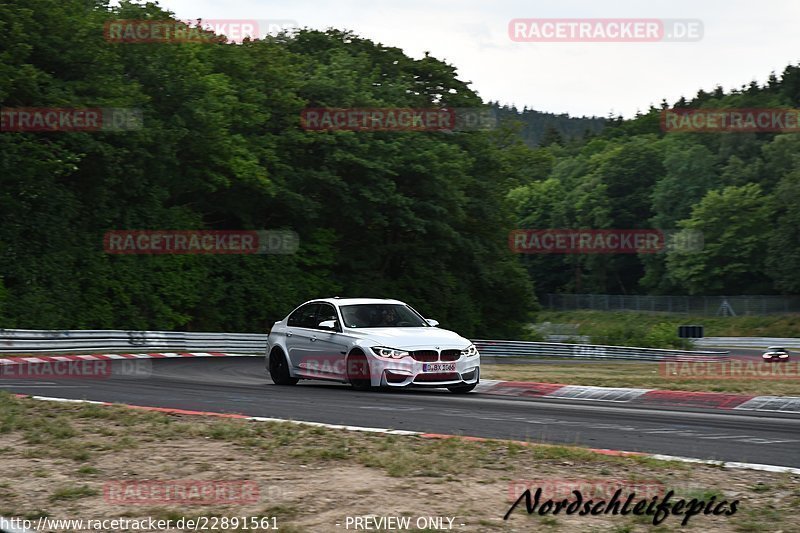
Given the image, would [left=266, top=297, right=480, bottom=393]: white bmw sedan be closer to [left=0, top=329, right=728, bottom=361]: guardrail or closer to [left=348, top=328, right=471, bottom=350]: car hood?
[left=348, top=328, right=471, bottom=350]: car hood

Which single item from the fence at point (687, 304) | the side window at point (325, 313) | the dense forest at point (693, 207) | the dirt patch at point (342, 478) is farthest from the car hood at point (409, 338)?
the fence at point (687, 304)

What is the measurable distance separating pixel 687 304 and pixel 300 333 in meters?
82.1

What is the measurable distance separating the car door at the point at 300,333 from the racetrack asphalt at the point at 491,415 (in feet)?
1.68

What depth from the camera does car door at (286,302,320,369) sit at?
18.1 metres

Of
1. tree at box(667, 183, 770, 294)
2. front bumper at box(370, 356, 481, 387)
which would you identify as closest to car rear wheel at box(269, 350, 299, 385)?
front bumper at box(370, 356, 481, 387)

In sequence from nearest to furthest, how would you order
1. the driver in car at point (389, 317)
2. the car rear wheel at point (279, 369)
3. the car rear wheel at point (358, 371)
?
the car rear wheel at point (358, 371), the driver in car at point (389, 317), the car rear wheel at point (279, 369)

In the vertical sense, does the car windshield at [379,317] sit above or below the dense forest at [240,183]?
below

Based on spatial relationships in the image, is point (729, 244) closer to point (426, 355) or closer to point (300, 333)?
point (300, 333)

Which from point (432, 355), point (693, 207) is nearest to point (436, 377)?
point (432, 355)

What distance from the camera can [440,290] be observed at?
52562 mm

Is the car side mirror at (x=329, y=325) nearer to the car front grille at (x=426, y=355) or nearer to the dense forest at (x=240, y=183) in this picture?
the car front grille at (x=426, y=355)

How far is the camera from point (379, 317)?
58.3ft

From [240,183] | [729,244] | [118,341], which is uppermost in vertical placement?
[240,183]

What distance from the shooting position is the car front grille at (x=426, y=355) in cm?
1650
